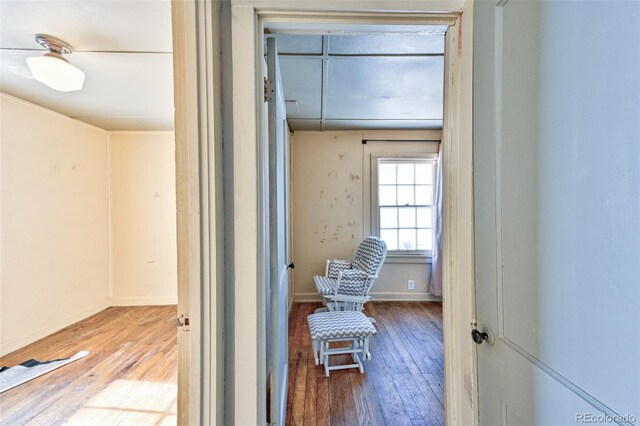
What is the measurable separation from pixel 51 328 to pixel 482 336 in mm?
3780

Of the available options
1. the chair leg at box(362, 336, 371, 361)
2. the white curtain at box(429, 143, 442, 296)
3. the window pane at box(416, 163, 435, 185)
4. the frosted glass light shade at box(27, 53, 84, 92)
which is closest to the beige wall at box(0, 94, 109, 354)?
the frosted glass light shade at box(27, 53, 84, 92)

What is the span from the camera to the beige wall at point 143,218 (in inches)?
135

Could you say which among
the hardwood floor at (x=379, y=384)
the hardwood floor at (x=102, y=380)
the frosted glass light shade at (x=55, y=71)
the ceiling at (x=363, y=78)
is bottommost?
the hardwood floor at (x=379, y=384)

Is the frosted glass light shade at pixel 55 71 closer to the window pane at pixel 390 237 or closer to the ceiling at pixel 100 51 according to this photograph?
the ceiling at pixel 100 51

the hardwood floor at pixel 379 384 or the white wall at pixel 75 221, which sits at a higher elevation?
the white wall at pixel 75 221

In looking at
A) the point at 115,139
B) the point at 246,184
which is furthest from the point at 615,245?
the point at 115,139

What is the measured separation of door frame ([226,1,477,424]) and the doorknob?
0.05 metres

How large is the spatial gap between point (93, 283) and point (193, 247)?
345 cm

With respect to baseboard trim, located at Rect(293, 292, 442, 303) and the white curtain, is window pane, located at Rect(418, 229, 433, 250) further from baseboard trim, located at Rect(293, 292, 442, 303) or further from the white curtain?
baseboard trim, located at Rect(293, 292, 442, 303)

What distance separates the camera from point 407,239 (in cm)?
368

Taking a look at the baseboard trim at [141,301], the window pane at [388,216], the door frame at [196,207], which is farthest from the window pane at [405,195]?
the baseboard trim at [141,301]

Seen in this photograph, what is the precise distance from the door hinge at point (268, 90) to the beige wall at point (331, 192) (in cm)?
242

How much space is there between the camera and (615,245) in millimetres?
525

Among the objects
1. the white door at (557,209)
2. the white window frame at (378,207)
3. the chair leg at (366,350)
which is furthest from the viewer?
the white window frame at (378,207)
